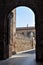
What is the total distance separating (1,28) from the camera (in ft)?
Result: 34.9

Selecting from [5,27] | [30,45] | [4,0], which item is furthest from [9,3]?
[30,45]

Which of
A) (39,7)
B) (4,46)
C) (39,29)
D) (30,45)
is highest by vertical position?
(39,7)

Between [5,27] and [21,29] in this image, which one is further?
[21,29]

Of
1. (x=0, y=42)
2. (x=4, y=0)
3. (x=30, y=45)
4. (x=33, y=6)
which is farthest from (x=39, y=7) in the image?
(x=30, y=45)

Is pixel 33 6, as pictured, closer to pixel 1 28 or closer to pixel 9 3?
pixel 9 3

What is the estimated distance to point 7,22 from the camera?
1132cm

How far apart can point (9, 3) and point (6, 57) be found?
8.85 ft

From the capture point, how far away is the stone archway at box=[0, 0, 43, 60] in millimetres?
9969

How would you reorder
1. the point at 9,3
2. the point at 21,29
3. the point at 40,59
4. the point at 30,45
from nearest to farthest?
1. the point at 40,59
2. the point at 9,3
3. the point at 30,45
4. the point at 21,29

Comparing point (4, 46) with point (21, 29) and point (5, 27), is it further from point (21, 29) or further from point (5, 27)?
point (21, 29)

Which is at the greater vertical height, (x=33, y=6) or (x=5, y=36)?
(x=33, y=6)

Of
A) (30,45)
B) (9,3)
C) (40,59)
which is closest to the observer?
(40,59)

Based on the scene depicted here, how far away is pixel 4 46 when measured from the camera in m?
10.7

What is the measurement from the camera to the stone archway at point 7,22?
9.97 meters
